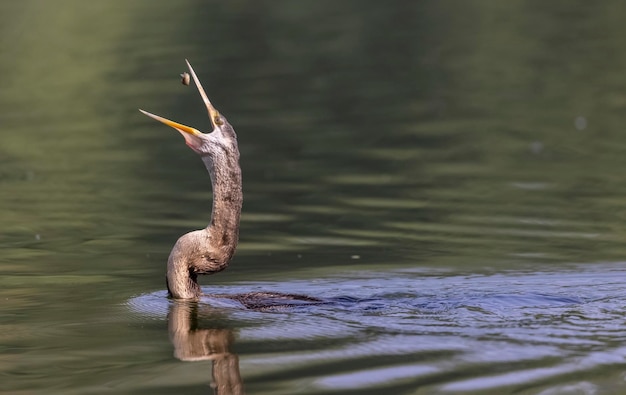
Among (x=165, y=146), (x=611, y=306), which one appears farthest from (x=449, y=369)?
(x=165, y=146)

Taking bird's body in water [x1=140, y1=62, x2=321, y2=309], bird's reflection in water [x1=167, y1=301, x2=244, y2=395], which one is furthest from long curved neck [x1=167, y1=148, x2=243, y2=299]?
bird's reflection in water [x1=167, y1=301, x2=244, y2=395]

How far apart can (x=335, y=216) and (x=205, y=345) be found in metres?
5.33

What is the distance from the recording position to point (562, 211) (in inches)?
545

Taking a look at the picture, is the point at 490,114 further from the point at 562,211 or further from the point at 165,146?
the point at 562,211

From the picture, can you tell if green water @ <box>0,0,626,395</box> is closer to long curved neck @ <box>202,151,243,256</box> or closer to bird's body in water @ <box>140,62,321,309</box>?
bird's body in water @ <box>140,62,321,309</box>

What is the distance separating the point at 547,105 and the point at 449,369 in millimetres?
16046

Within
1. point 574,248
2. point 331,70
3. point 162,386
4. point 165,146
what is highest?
point 331,70

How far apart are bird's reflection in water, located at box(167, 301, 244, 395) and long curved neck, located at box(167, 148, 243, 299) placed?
1.07 ft

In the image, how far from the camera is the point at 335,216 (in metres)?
14.0

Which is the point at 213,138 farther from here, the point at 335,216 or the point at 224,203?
the point at 335,216

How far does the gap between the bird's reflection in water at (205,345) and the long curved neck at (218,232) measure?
0.33 meters

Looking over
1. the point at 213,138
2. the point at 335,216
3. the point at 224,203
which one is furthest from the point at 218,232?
the point at 335,216

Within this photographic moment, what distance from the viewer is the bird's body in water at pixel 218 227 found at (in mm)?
9680

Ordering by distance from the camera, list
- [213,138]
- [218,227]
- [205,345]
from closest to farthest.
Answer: [205,345]
[213,138]
[218,227]
